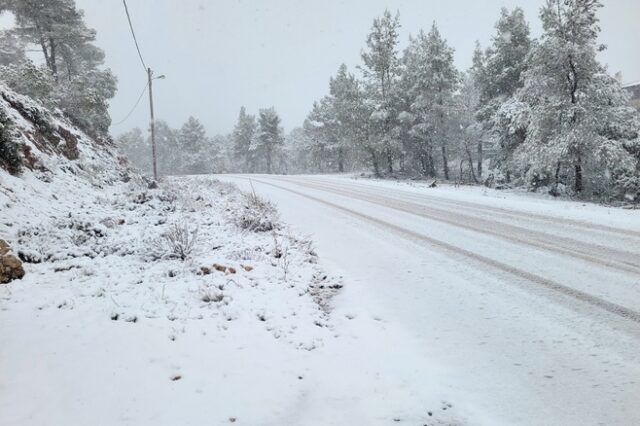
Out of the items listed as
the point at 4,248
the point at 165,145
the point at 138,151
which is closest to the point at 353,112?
the point at 4,248

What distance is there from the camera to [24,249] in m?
6.15

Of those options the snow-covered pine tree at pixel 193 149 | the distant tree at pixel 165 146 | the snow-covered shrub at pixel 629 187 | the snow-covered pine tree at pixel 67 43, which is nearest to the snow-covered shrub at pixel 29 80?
the snow-covered pine tree at pixel 67 43

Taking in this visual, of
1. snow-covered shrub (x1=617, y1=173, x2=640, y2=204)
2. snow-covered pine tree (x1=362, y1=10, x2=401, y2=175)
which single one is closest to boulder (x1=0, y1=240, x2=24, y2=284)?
snow-covered shrub (x1=617, y1=173, x2=640, y2=204)

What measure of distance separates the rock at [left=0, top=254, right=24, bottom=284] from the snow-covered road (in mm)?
4704

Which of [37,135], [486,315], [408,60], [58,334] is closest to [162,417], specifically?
[58,334]

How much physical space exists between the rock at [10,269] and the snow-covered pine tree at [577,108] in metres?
18.6

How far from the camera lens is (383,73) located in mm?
32094

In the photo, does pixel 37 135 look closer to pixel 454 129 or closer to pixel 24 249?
pixel 24 249

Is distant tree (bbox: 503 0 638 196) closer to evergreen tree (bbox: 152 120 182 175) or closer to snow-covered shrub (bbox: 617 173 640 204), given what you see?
snow-covered shrub (bbox: 617 173 640 204)

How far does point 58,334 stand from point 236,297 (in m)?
2.10

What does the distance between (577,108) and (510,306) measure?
49.8 feet

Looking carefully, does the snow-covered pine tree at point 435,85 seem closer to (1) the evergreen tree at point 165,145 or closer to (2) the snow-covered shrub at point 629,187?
(2) the snow-covered shrub at point 629,187

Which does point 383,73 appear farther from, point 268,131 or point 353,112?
point 268,131

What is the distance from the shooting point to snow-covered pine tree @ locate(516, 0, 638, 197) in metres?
15.9
